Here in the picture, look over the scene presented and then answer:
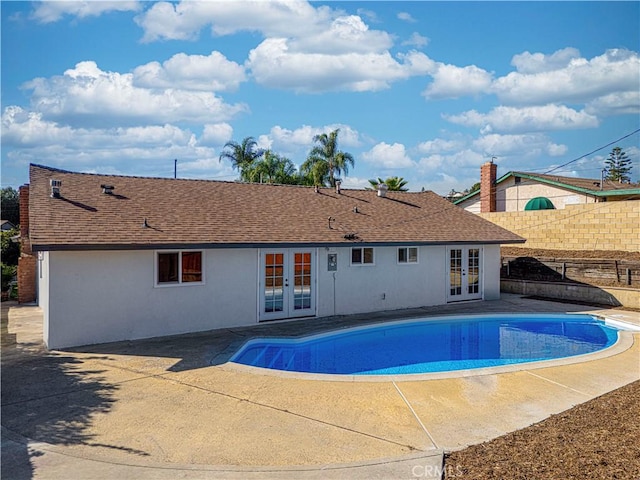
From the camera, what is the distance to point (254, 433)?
653 cm

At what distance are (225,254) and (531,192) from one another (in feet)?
88.6

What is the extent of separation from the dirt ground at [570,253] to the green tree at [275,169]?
70.1ft

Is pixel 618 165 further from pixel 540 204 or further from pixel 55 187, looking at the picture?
pixel 55 187

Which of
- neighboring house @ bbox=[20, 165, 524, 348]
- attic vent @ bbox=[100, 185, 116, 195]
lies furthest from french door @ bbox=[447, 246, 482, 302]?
attic vent @ bbox=[100, 185, 116, 195]

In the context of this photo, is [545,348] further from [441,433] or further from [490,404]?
[441,433]

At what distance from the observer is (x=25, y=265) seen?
18.4 metres

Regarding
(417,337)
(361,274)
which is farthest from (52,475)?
(361,274)

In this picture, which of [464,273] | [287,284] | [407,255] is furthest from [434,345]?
[464,273]

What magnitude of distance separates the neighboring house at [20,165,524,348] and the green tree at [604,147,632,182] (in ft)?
193

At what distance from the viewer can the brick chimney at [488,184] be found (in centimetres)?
3133

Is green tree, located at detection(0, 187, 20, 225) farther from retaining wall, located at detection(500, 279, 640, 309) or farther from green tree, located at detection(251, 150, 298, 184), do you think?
retaining wall, located at detection(500, 279, 640, 309)

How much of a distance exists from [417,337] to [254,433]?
28.1ft

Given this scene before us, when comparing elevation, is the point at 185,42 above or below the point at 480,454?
above

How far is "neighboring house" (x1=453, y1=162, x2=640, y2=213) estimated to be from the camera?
2992cm
